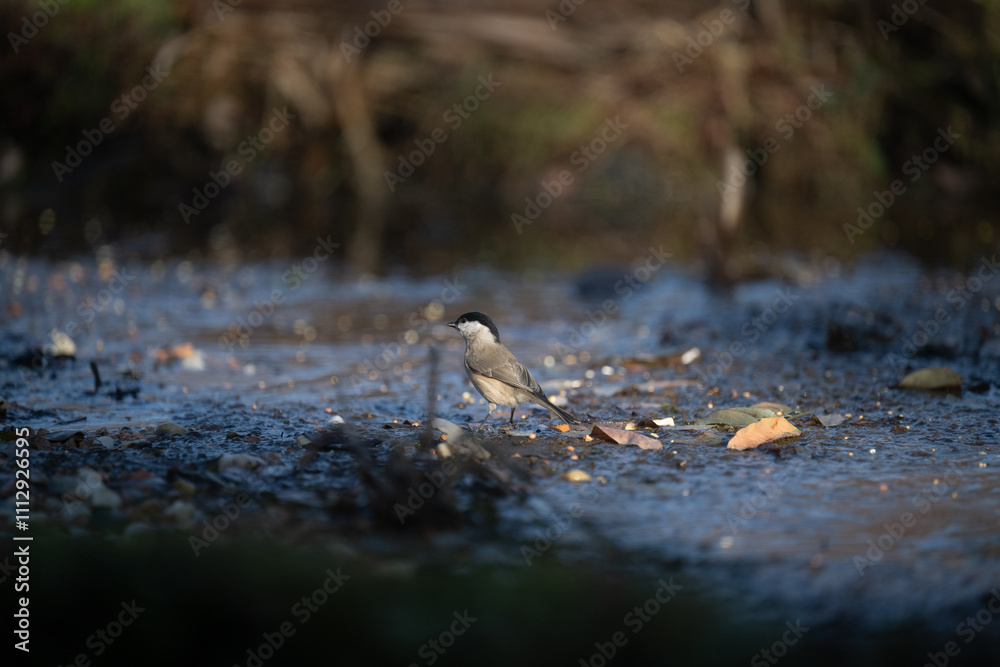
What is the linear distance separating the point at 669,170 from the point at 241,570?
1186cm

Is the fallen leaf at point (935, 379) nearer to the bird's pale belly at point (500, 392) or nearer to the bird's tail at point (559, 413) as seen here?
the bird's tail at point (559, 413)

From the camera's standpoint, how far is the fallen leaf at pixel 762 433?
12.6ft

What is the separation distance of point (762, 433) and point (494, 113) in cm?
995

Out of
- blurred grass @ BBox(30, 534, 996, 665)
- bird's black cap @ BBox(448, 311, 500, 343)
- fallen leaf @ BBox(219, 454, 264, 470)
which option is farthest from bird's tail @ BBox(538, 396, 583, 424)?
blurred grass @ BBox(30, 534, 996, 665)

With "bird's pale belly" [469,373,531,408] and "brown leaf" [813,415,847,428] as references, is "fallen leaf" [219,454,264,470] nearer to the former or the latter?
"bird's pale belly" [469,373,531,408]

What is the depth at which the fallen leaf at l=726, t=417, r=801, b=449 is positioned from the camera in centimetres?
384

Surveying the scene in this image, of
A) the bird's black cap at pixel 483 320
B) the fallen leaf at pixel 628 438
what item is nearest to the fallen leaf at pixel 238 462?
the fallen leaf at pixel 628 438

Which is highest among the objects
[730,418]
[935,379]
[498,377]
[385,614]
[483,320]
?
[483,320]

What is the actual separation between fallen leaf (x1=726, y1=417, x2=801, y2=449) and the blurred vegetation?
681 cm

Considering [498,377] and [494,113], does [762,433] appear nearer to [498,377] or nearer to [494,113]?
[498,377]

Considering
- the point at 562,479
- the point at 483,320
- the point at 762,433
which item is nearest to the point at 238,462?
the point at 562,479

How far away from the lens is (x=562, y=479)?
3.55 m

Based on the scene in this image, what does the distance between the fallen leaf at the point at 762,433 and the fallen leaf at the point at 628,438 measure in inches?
10.9

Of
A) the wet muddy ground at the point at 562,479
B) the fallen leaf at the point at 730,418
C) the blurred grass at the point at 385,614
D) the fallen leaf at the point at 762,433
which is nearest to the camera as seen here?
the blurred grass at the point at 385,614
